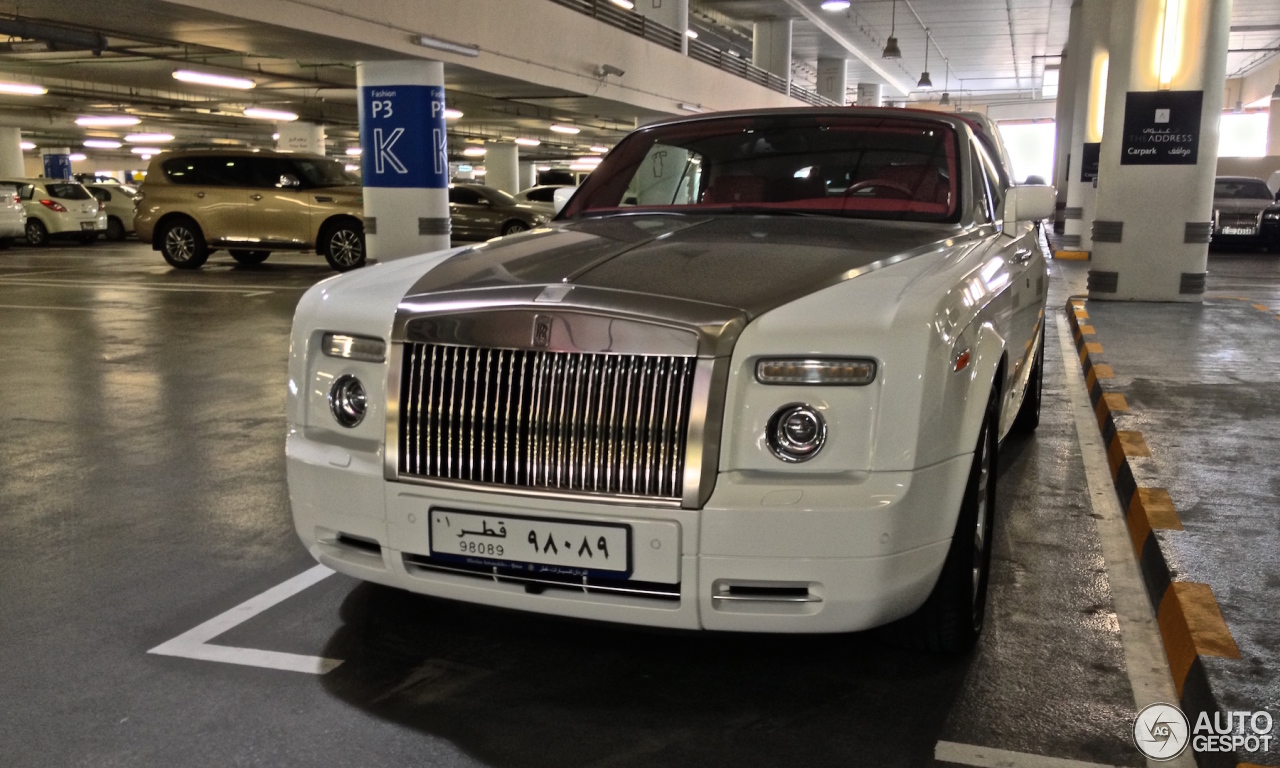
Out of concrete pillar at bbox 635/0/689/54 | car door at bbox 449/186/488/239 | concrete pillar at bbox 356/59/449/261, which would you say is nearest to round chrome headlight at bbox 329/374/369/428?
concrete pillar at bbox 356/59/449/261

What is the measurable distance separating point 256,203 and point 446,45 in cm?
458

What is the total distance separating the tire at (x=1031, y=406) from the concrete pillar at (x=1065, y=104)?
20946mm

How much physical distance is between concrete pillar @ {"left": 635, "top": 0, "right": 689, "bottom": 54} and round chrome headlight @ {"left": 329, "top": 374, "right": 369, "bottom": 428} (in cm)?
2176

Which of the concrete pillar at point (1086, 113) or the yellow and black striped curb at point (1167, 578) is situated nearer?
the yellow and black striped curb at point (1167, 578)

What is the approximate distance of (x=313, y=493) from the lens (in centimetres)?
292

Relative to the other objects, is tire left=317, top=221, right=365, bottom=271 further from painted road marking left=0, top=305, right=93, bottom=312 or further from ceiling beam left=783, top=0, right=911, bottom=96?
ceiling beam left=783, top=0, right=911, bottom=96

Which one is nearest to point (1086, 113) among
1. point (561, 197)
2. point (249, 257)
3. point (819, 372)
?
point (249, 257)

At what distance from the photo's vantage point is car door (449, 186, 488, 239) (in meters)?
21.4

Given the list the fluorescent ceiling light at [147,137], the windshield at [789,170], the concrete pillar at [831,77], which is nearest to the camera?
the windshield at [789,170]

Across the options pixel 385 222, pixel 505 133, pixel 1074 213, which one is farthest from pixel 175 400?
pixel 505 133

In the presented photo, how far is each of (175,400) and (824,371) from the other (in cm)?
551

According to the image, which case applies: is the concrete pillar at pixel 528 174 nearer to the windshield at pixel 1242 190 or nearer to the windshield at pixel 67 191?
the windshield at pixel 67 191

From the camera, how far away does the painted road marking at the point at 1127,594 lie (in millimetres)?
2904


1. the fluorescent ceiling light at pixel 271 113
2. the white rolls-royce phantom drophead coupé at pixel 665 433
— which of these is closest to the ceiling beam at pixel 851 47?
the fluorescent ceiling light at pixel 271 113
